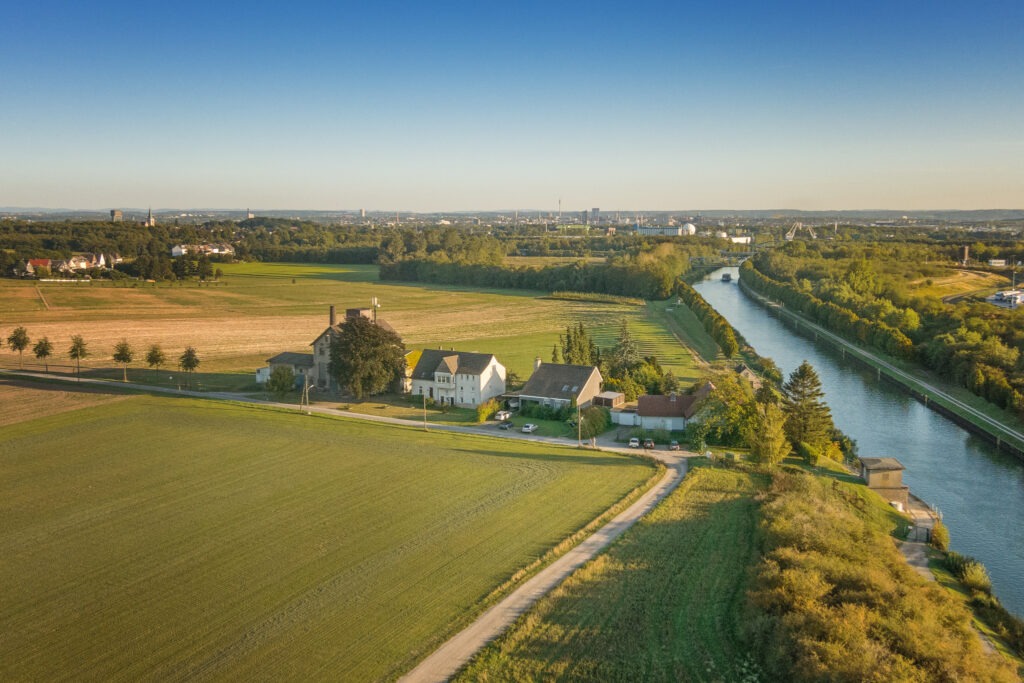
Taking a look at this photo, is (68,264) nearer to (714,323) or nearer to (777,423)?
(714,323)

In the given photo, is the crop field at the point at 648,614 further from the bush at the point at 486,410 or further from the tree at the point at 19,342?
the tree at the point at 19,342

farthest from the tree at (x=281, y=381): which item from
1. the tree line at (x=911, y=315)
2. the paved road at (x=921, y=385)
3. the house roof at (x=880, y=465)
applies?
the tree line at (x=911, y=315)

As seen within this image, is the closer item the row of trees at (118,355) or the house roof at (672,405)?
the house roof at (672,405)

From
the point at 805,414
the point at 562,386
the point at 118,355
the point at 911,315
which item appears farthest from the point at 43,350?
the point at 911,315

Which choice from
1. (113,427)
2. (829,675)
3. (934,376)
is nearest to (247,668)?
(829,675)

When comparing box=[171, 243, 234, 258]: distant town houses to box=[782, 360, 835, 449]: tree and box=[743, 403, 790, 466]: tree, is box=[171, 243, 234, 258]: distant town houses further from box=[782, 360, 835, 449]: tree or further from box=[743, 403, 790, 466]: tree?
box=[743, 403, 790, 466]: tree

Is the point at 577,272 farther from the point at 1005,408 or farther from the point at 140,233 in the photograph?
the point at 140,233

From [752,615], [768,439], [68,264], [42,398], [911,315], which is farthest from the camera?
[68,264]
